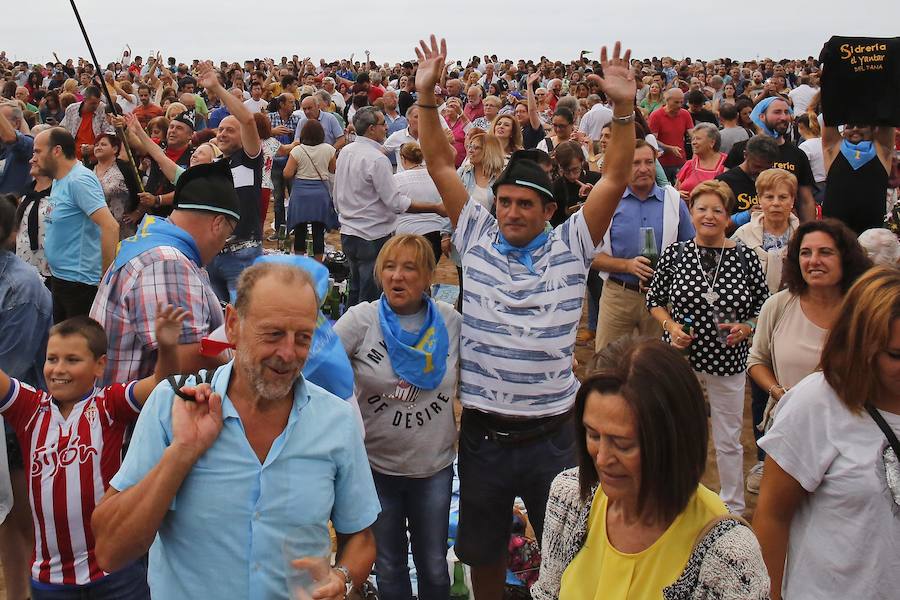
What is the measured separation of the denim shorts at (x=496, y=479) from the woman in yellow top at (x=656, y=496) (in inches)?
54.5

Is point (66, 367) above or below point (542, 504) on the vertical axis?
above

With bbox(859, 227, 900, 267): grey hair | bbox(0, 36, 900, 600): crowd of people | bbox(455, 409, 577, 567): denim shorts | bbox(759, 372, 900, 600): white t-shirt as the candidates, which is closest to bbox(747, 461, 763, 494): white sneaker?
bbox(0, 36, 900, 600): crowd of people

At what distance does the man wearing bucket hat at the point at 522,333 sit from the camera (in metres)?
3.47

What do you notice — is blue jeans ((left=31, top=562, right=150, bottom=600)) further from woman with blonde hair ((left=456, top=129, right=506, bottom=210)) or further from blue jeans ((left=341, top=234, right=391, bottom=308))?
blue jeans ((left=341, top=234, right=391, bottom=308))

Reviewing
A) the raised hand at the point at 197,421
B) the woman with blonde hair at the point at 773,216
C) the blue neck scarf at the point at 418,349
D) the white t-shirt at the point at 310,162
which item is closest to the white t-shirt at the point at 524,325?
the blue neck scarf at the point at 418,349

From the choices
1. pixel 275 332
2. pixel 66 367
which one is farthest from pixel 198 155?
pixel 275 332

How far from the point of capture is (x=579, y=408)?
2201 mm

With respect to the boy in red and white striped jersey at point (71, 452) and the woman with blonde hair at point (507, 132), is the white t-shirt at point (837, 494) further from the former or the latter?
the woman with blonde hair at point (507, 132)

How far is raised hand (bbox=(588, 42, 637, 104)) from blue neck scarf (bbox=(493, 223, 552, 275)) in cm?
63

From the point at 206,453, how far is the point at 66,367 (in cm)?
134

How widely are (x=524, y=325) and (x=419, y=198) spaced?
183 inches

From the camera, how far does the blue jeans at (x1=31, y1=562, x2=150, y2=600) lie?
313cm

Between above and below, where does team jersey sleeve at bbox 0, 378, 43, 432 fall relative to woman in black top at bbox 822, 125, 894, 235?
below

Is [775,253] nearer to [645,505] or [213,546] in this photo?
[645,505]
